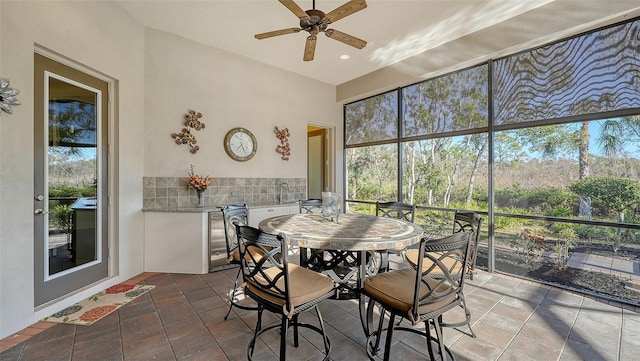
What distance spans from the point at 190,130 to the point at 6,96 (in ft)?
6.09

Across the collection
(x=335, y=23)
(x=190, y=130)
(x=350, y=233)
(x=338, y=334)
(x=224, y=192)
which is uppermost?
(x=335, y=23)

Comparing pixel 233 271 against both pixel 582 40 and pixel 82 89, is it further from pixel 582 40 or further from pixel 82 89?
pixel 582 40

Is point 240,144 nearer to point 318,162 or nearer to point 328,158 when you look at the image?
point 328,158

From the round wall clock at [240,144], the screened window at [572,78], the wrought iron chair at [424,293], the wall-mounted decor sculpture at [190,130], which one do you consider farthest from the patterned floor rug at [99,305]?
the screened window at [572,78]

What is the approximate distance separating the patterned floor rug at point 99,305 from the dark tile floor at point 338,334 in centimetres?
10

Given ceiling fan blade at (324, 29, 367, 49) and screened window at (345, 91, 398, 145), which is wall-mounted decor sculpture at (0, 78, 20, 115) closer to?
ceiling fan blade at (324, 29, 367, 49)

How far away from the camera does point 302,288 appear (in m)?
1.74

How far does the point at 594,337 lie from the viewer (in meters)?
2.08

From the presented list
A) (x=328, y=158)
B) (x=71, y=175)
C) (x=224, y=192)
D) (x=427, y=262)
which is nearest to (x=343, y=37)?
(x=427, y=262)

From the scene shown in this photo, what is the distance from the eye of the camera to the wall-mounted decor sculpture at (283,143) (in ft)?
15.6

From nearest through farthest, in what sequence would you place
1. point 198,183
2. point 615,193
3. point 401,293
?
point 401,293
point 615,193
point 198,183

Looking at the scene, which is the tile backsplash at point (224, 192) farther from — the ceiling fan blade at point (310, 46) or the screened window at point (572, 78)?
the screened window at point (572, 78)

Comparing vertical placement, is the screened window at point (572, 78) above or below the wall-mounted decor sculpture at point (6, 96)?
above

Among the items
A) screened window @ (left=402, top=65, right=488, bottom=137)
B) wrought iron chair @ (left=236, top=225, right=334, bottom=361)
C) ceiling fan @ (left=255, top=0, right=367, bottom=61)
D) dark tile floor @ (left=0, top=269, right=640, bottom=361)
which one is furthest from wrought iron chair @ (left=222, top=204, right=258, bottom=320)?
screened window @ (left=402, top=65, right=488, bottom=137)
